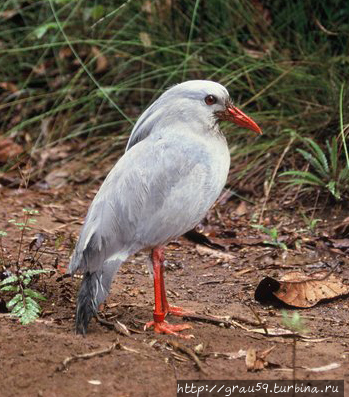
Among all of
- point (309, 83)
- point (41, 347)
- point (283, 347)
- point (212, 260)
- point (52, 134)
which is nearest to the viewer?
point (41, 347)

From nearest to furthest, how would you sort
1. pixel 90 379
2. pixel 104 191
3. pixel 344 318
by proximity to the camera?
pixel 90 379 < pixel 104 191 < pixel 344 318

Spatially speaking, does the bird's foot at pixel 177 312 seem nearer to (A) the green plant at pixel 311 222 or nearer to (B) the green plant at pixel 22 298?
(B) the green plant at pixel 22 298

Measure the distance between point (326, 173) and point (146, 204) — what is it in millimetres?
2322

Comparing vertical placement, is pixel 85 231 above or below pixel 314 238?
above

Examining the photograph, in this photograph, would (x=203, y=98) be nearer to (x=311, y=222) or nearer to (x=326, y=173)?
(x=311, y=222)

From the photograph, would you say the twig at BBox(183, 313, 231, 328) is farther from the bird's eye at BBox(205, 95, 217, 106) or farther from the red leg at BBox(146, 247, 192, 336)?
the bird's eye at BBox(205, 95, 217, 106)

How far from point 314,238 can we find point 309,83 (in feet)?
5.11

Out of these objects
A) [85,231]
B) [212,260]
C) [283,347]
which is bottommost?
[212,260]

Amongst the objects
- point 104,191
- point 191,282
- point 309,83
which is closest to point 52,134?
point 309,83

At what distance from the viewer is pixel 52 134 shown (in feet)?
22.0

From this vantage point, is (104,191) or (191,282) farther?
(191,282)

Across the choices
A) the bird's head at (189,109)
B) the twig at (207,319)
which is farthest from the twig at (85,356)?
the bird's head at (189,109)

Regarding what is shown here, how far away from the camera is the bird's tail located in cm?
328

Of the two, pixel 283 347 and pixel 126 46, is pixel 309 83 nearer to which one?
pixel 126 46
